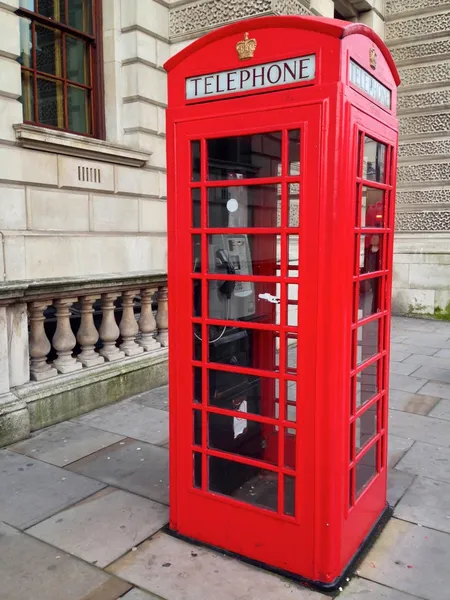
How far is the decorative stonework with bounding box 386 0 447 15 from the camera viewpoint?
10109 mm

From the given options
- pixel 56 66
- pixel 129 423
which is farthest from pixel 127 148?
pixel 129 423

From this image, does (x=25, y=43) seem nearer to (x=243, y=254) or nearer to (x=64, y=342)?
(x=64, y=342)

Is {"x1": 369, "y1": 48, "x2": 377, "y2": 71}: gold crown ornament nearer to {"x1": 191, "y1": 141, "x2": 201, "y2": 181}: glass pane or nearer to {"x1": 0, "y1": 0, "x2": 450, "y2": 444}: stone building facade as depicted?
{"x1": 191, "y1": 141, "x2": 201, "y2": 181}: glass pane

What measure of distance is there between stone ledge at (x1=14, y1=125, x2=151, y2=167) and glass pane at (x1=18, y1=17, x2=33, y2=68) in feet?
3.34

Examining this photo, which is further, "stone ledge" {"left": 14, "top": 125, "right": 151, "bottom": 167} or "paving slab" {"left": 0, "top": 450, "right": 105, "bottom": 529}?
"stone ledge" {"left": 14, "top": 125, "right": 151, "bottom": 167}

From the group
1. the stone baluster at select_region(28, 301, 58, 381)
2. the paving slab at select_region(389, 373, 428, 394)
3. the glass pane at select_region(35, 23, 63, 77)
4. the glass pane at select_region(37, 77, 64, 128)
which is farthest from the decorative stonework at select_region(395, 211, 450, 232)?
the stone baluster at select_region(28, 301, 58, 381)

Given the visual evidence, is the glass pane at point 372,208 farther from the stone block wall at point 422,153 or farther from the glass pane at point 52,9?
the stone block wall at point 422,153

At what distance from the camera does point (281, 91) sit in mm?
2262

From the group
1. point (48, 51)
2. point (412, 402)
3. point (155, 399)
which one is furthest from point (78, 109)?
point (412, 402)

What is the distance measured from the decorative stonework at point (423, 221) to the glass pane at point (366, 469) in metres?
8.35

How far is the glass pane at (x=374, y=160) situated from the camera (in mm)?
2453

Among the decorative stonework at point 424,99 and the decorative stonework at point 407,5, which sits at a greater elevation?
the decorative stonework at point 407,5

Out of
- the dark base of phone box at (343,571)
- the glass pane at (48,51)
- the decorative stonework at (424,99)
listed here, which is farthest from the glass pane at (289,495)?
the decorative stonework at (424,99)

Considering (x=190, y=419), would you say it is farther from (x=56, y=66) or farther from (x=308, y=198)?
(x=56, y=66)
